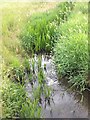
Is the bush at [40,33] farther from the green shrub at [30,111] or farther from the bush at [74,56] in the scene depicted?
the green shrub at [30,111]

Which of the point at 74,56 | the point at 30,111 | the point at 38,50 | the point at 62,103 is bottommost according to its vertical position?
the point at 62,103

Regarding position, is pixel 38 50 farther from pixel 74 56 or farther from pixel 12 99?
pixel 12 99

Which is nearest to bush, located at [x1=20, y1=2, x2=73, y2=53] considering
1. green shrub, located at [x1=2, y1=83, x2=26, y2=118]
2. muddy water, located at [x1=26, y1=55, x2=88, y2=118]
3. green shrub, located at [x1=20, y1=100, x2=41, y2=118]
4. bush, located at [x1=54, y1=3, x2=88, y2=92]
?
bush, located at [x1=54, y1=3, x2=88, y2=92]

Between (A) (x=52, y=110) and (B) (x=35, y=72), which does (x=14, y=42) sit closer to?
(B) (x=35, y=72)

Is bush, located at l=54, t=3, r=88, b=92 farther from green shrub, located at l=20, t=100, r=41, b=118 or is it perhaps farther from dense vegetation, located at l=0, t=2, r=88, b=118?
green shrub, located at l=20, t=100, r=41, b=118

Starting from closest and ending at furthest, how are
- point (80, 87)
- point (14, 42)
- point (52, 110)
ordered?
point (52, 110), point (80, 87), point (14, 42)

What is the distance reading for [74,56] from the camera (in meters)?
5.85

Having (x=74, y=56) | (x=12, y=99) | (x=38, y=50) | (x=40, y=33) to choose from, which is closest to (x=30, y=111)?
(x=12, y=99)

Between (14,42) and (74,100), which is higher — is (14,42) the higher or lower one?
the higher one

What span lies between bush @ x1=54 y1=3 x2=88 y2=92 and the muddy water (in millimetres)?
181

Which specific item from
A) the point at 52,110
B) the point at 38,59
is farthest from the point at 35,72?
the point at 52,110

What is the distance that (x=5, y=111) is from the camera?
4.82 m

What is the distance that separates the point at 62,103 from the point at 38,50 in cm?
195

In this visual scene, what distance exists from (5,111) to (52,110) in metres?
0.82
